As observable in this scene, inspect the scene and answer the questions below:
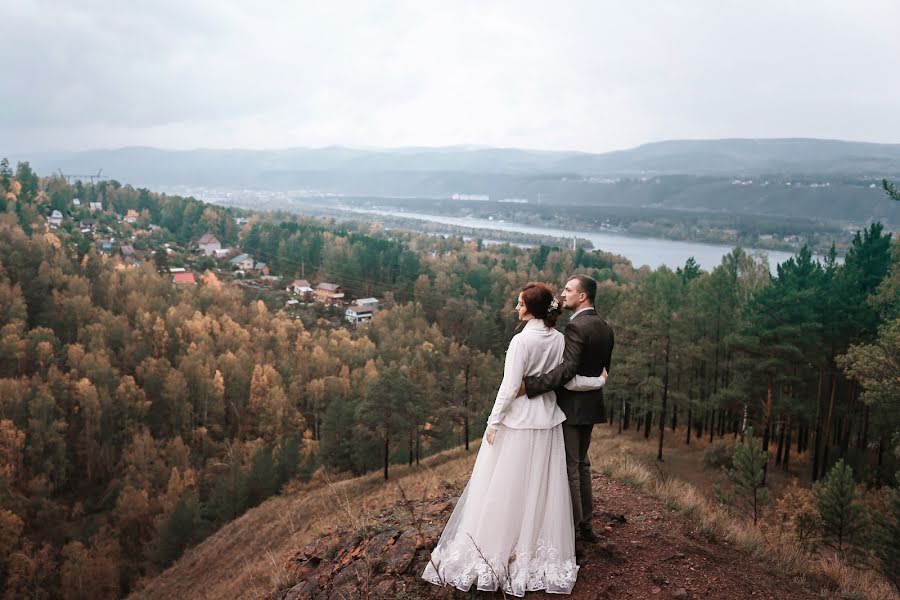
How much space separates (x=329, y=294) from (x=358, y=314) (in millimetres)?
10127

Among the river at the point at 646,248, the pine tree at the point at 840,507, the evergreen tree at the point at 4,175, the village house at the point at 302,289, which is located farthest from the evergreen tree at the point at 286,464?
the evergreen tree at the point at 4,175

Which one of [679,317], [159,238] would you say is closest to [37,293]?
[159,238]

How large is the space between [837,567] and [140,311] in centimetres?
6360

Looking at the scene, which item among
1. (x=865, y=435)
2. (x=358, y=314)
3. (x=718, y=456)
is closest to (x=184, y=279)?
(x=358, y=314)

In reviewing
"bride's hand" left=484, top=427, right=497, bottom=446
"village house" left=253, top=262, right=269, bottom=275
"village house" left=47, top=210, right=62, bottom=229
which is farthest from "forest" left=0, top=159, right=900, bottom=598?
"village house" left=47, top=210, right=62, bottom=229

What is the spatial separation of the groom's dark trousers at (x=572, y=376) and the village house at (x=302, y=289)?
3320 inches

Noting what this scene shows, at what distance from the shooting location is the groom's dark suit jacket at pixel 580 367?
15.4 feet

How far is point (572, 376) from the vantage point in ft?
15.5

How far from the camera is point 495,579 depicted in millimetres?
4734

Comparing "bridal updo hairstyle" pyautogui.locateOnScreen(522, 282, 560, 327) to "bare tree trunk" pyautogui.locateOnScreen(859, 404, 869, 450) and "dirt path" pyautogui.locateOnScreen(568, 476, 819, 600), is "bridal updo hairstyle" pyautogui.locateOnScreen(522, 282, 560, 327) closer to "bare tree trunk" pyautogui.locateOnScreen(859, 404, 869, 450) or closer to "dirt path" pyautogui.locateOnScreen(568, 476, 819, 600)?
"dirt path" pyautogui.locateOnScreen(568, 476, 819, 600)

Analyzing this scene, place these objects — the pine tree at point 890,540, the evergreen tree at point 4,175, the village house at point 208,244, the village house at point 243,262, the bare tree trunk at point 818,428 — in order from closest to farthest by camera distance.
A: the pine tree at point 890,540
the bare tree trunk at point 818,428
the evergreen tree at point 4,175
the village house at point 243,262
the village house at point 208,244

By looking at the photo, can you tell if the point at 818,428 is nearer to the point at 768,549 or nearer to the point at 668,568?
the point at 768,549

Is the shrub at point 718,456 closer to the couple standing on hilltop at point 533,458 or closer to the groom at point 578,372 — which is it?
the groom at point 578,372

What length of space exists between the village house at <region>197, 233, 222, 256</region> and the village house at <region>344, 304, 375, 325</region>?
144 feet
